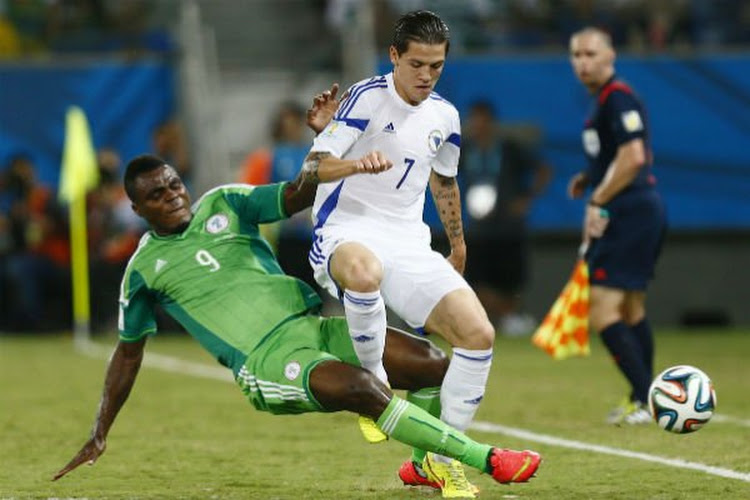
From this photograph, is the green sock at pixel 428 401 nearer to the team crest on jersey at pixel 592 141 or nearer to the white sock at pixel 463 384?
the white sock at pixel 463 384

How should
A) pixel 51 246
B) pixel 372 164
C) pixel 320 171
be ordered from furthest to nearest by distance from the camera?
1. pixel 51 246
2. pixel 320 171
3. pixel 372 164

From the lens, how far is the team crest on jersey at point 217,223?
7.43 meters

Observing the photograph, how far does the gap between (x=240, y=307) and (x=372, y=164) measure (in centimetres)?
107

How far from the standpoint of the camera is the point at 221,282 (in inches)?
286

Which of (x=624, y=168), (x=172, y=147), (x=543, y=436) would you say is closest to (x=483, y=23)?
(x=172, y=147)

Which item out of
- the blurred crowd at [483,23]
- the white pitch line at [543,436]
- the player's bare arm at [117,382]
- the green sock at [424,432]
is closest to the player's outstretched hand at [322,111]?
the player's bare arm at [117,382]

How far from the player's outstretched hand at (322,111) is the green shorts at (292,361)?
2.91 ft

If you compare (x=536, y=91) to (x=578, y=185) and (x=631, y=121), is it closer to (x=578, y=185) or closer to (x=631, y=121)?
(x=578, y=185)

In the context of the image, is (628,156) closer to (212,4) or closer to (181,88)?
(181,88)

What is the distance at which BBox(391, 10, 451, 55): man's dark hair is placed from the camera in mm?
7004

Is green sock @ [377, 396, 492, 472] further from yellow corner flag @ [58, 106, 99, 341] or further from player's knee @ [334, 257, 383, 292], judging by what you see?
yellow corner flag @ [58, 106, 99, 341]

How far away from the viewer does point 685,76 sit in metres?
18.6

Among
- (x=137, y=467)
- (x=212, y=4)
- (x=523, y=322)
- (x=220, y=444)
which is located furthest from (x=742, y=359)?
(x=212, y=4)

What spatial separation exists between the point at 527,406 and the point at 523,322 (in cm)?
737
